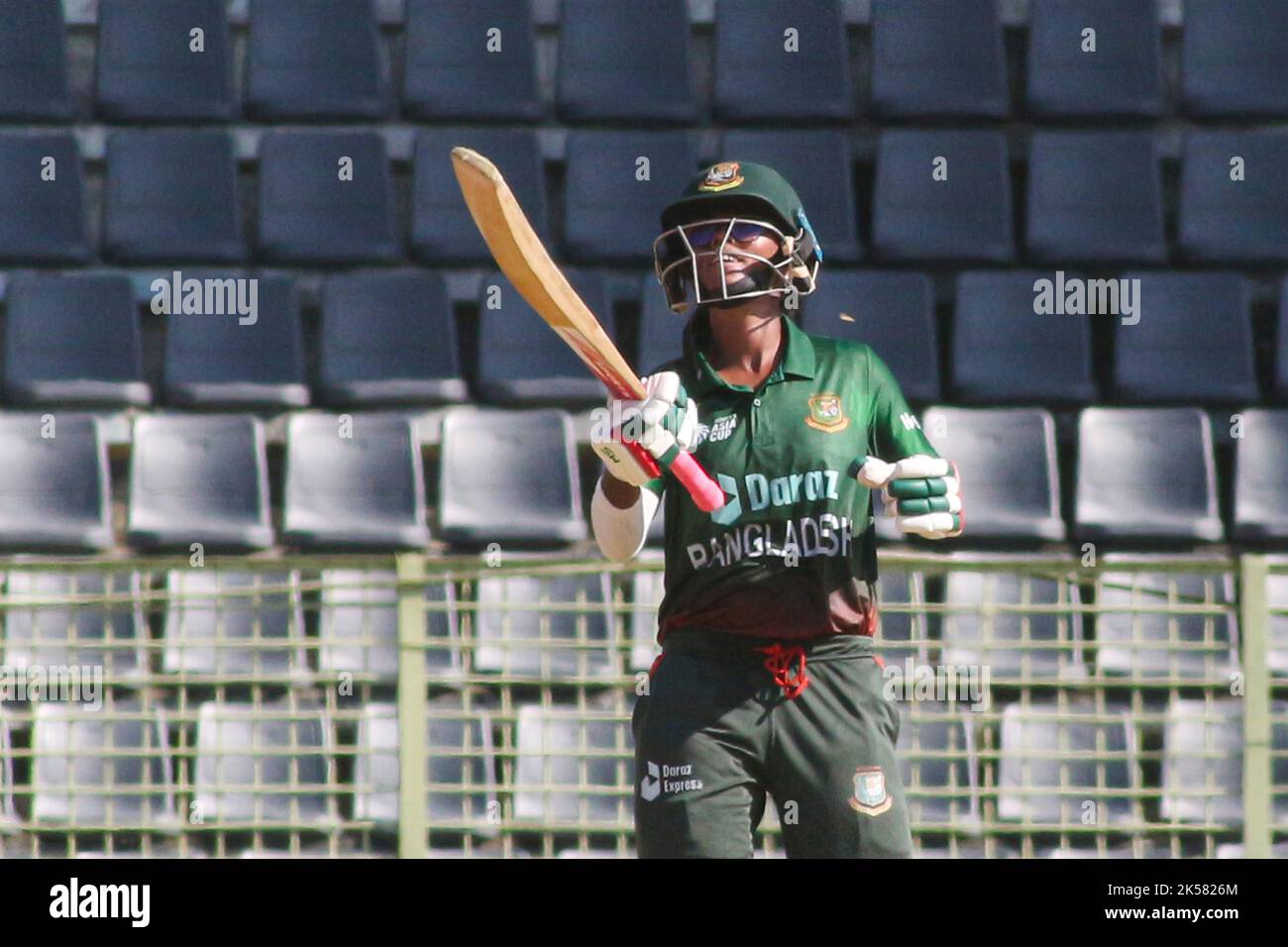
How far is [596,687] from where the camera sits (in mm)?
7117

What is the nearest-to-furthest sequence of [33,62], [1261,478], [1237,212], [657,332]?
[1261,478], [657,332], [1237,212], [33,62]

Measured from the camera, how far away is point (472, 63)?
848cm

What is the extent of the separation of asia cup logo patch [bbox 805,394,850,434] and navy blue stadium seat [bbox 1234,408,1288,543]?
13.5 feet

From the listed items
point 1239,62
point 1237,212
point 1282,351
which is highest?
point 1239,62

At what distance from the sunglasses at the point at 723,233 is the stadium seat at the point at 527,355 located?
391 cm

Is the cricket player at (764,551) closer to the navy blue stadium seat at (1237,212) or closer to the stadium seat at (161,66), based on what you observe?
the navy blue stadium seat at (1237,212)

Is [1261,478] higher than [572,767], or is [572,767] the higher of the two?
[1261,478]

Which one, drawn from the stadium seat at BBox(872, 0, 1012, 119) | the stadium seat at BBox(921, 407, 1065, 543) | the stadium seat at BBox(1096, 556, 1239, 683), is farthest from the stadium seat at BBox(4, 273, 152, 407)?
the stadium seat at BBox(1096, 556, 1239, 683)

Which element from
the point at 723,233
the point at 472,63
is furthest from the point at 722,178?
the point at 472,63

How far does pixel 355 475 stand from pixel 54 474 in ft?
3.75

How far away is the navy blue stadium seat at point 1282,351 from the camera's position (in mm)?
7863

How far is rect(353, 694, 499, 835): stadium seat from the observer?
582 centimetres

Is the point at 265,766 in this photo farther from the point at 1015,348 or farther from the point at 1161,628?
the point at 1015,348

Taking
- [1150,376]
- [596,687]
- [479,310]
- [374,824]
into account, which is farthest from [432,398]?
[1150,376]
